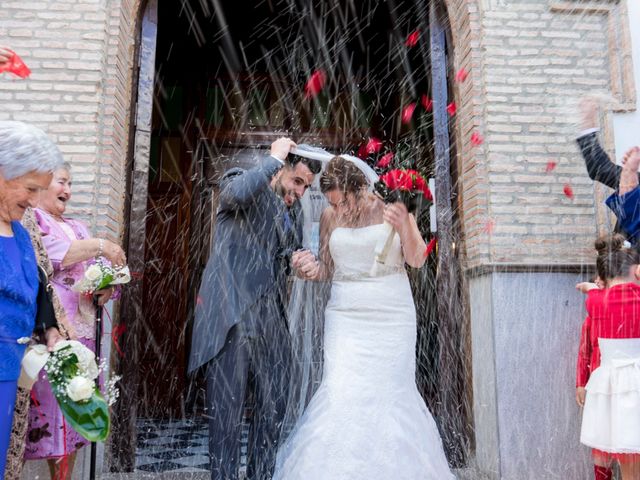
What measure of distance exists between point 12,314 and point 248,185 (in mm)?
1327

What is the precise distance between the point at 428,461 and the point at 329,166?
1844mm

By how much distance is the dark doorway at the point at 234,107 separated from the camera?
25.0 ft

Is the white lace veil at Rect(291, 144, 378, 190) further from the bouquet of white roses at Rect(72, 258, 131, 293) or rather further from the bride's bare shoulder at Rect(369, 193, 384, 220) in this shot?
the bouquet of white roses at Rect(72, 258, 131, 293)

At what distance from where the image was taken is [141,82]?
201 inches

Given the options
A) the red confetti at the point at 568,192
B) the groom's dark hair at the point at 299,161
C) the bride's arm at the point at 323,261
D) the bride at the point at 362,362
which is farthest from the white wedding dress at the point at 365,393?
the red confetti at the point at 568,192

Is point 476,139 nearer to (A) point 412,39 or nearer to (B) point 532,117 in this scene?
(B) point 532,117

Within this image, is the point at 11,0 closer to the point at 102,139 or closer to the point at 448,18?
the point at 102,139

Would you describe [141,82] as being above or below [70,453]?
above

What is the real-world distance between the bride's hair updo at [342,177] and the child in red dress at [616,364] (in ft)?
5.51

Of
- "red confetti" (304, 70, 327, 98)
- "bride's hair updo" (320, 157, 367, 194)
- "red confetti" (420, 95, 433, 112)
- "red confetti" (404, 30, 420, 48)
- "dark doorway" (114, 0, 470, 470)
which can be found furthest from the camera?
"red confetti" (304, 70, 327, 98)

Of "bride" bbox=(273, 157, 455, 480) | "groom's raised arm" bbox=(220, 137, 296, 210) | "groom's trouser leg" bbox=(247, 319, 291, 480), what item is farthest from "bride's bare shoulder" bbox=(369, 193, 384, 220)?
Result: "groom's trouser leg" bbox=(247, 319, 291, 480)

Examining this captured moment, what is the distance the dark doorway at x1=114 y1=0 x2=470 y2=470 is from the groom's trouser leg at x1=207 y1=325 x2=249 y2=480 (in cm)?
416

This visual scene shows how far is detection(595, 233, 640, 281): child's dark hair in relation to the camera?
3.84m

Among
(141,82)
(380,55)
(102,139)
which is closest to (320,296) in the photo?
(102,139)
